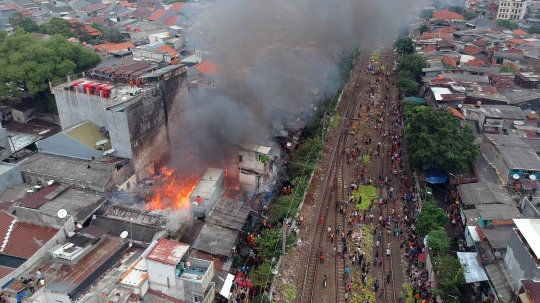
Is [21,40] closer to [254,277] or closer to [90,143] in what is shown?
[90,143]

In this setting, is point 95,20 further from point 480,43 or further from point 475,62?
point 480,43

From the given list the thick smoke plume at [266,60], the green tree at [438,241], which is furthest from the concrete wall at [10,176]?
the green tree at [438,241]

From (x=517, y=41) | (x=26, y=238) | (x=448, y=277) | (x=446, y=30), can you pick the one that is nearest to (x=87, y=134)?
(x=26, y=238)

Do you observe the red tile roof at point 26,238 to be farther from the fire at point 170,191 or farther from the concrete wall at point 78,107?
the concrete wall at point 78,107

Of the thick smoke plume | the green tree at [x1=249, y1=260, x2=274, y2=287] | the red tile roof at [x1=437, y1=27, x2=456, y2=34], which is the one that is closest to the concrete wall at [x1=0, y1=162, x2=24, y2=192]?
the thick smoke plume

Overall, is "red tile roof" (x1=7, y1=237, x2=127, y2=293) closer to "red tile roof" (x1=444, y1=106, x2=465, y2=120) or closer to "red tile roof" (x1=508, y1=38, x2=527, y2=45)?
"red tile roof" (x1=444, y1=106, x2=465, y2=120)

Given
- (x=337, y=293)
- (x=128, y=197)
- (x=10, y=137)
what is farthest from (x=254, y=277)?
(x=10, y=137)

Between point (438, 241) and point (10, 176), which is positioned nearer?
point (438, 241)
